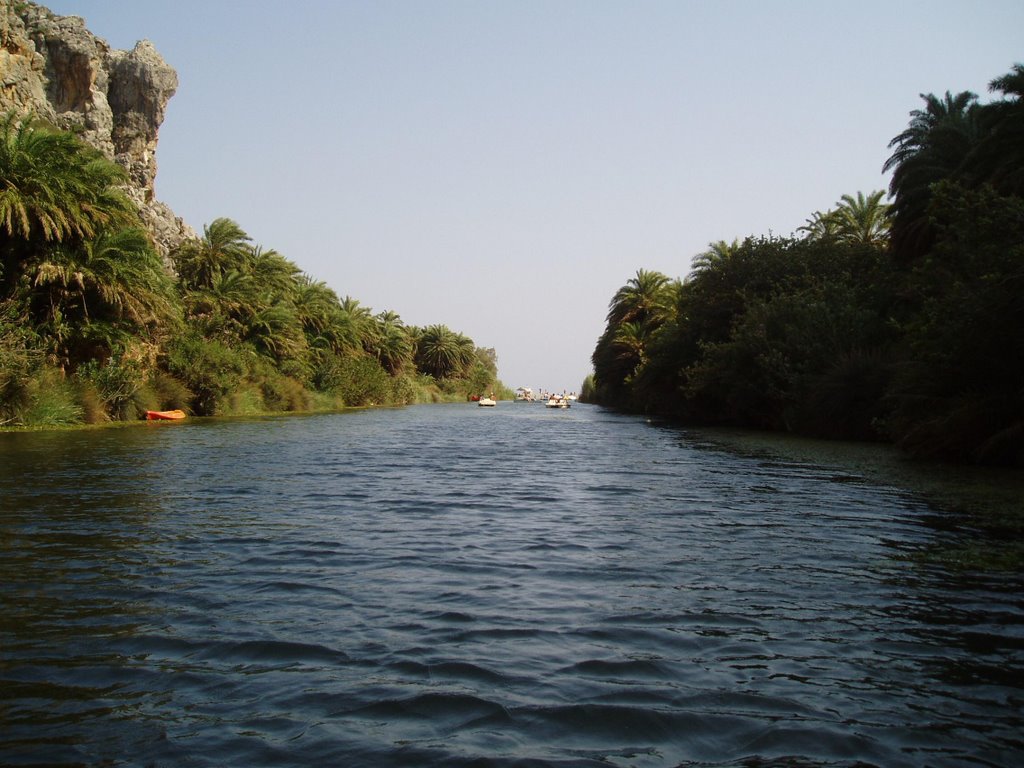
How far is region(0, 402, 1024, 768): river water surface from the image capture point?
4.13 m

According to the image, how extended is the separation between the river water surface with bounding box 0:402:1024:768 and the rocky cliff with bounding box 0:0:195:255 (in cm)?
4597

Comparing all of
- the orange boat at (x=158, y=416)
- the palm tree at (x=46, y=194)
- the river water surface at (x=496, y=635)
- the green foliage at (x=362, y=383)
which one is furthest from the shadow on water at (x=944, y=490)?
the green foliage at (x=362, y=383)

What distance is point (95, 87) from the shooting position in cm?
6525

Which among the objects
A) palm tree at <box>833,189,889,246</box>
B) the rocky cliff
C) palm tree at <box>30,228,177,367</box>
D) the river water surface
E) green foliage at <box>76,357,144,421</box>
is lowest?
the river water surface

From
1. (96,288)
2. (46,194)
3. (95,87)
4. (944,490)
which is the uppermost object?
(95,87)

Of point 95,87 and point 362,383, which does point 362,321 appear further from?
point 95,87

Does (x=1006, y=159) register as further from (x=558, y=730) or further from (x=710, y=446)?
(x=558, y=730)

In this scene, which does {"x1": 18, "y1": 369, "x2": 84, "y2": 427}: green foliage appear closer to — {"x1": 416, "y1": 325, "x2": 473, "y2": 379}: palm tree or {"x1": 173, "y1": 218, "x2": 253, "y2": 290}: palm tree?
{"x1": 173, "y1": 218, "x2": 253, "y2": 290}: palm tree

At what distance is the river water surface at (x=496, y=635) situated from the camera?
4.13 m

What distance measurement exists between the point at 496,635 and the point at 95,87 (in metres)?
72.0

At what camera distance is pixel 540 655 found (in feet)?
17.8

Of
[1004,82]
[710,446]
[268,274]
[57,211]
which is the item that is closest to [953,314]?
[710,446]

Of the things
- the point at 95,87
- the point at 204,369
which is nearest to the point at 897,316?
the point at 204,369

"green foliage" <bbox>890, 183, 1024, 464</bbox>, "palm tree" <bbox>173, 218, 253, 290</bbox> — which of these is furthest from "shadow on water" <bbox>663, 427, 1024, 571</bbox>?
"palm tree" <bbox>173, 218, 253, 290</bbox>
